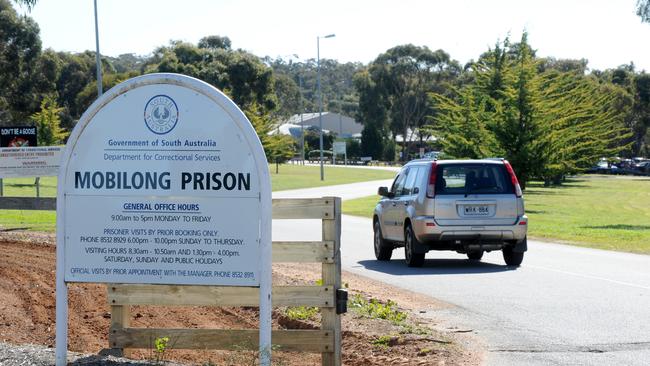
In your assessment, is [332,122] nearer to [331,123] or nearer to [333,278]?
[331,123]

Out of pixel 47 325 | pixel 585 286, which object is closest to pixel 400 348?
pixel 47 325

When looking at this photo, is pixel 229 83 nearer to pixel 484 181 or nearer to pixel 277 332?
pixel 484 181

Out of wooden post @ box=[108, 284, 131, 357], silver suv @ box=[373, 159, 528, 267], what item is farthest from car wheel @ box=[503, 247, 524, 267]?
wooden post @ box=[108, 284, 131, 357]

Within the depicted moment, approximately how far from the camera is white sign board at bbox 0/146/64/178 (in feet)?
84.8

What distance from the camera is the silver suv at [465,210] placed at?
53.6 ft

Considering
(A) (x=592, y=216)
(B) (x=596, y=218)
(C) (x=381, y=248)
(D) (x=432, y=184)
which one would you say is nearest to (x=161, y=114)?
(D) (x=432, y=184)

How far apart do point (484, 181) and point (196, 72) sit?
71.8m

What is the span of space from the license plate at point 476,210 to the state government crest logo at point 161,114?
32.2 feet

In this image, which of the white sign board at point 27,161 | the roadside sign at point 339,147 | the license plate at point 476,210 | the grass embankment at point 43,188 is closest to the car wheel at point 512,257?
the license plate at point 476,210

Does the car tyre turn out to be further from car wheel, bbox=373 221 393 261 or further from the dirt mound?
the dirt mound

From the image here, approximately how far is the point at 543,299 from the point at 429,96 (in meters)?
69.6

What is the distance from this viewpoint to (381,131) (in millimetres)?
119250

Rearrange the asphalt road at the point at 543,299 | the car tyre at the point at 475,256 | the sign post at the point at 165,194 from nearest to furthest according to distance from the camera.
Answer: the sign post at the point at 165,194 < the asphalt road at the point at 543,299 < the car tyre at the point at 475,256

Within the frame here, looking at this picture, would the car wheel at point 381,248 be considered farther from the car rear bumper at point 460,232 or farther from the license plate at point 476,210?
the license plate at point 476,210
